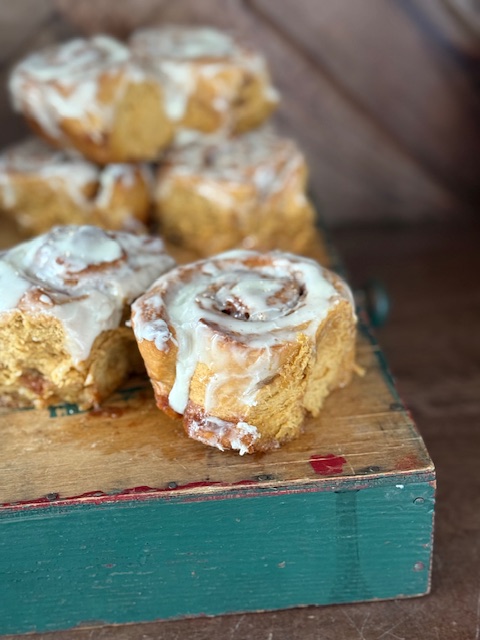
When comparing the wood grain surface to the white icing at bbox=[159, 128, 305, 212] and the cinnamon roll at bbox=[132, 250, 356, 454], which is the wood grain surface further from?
the white icing at bbox=[159, 128, 305, 212]

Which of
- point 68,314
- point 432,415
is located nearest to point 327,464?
point 68,314

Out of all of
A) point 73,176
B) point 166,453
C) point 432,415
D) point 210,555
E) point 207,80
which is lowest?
point 432,415

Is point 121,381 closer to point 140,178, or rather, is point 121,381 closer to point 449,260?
point 140,178

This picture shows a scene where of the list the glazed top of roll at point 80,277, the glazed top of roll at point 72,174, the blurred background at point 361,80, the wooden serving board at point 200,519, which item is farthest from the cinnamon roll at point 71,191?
the wooden serving board at point 200,519

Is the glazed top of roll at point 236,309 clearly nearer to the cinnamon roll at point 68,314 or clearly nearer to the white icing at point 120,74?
the cinnamon roll at point 68,314

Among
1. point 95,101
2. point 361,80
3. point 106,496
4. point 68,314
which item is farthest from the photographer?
point 361,80

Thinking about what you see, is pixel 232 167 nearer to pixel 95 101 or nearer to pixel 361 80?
pixel 95 101

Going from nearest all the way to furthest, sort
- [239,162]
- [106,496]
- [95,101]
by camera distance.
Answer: [106,496] → [95,101] → [239,162]

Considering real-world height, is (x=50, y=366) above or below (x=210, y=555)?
above
